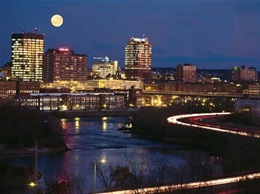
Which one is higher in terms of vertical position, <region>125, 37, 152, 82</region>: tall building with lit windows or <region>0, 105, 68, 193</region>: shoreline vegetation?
<region>125, 37, 152, 82</region>: tall building with lit windows

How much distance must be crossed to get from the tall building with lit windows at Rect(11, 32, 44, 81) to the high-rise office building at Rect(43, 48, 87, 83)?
4.83 feet

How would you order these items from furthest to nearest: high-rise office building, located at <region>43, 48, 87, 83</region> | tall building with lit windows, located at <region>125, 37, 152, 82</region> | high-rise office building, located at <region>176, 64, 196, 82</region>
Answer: high-rise office building, located at <region>176, 64, 196, 82</region>
tall building with lit windows, located at <region>125, 37, 152, 82</region>
high-rise office building, located at <region>43, 48, 87, 83</region>

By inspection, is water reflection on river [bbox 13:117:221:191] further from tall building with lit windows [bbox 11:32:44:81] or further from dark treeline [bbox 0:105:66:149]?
tall building with lit windows [bbox 11:32:44:81]

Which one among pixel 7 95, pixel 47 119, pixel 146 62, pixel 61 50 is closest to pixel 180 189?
pixel 47 119

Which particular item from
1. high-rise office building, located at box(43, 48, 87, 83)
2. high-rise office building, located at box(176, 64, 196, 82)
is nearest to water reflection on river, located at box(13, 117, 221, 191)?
high-rise office building, located at box(43, 48, 87, 83)

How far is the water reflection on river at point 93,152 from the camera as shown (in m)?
8.00

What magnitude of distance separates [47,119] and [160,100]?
52.7 feet

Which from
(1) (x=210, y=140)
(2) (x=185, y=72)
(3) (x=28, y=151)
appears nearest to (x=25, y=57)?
(2) (x=185, y=72)

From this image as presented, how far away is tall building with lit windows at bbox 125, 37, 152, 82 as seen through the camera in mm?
42562

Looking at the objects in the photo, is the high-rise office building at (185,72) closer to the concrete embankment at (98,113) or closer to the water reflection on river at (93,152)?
the concrete embankment at (98,113)

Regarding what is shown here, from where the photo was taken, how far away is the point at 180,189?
4648mm

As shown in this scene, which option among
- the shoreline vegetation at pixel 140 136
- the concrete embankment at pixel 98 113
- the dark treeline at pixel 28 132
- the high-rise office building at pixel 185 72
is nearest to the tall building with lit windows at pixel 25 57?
the high-rise office building at pixel 185 72

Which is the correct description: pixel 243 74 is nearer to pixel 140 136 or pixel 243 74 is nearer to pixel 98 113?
pixel 98 113

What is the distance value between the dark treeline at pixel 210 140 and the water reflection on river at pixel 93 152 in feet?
1.87
